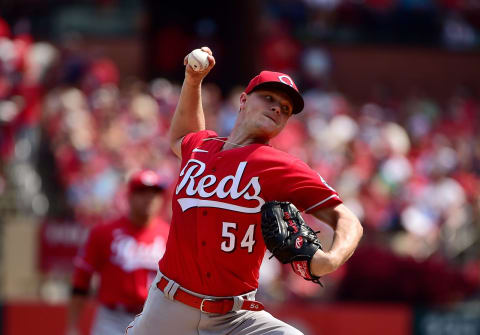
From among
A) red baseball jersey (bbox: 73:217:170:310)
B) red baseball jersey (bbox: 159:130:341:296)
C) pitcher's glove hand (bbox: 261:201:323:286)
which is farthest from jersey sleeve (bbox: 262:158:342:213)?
red baseball jersey (bbox: 73:217:170:310)

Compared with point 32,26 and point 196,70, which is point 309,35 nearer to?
point 32,26

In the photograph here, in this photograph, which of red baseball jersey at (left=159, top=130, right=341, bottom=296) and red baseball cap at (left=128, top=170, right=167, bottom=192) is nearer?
red baseball jersey at (left=159, top=130, right=341, bottom=296)

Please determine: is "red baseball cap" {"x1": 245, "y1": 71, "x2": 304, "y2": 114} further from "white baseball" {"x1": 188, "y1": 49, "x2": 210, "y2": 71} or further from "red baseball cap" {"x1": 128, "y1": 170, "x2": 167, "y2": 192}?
"red baseball cap" {"x1": 128, "y1": 170, "x2": 167, "y2": 192}

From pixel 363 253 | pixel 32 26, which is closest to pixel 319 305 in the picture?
pixel 363 253

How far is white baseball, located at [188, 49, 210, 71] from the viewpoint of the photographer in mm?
Result: 5148

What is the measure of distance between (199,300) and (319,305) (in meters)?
6.41

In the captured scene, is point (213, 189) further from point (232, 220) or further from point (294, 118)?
point (294, 118)

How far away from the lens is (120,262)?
287 inches

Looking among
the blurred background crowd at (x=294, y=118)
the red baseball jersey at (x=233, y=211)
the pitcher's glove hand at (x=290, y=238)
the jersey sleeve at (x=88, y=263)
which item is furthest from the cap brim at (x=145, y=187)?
the blurred background crowd at (x=294, y=118)

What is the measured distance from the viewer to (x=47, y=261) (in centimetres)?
1202

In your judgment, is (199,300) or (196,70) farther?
(196,70)

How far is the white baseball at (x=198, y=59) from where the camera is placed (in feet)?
16.9

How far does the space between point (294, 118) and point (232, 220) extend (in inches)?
412

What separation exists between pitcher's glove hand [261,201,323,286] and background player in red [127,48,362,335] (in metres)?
0.26
